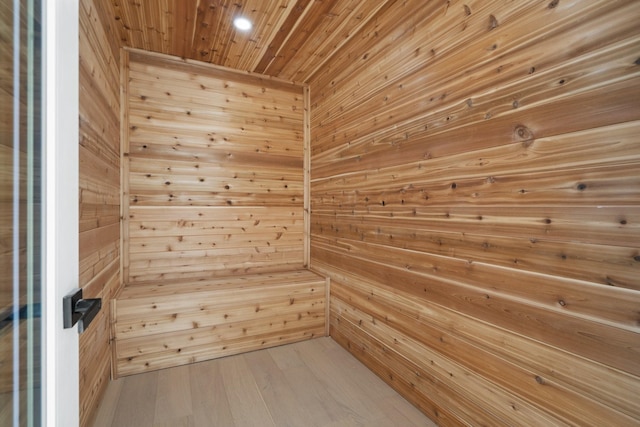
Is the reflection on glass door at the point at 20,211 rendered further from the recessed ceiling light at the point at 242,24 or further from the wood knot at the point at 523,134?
the recessed ceiling light at the point at 242,24

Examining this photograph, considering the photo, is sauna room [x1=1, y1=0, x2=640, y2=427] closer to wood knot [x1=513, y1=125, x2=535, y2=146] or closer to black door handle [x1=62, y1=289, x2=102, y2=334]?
wood knot [x1=513, y1=125, x2=535, y2=146]

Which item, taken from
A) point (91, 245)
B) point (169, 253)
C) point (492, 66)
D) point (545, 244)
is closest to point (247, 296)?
point (169, 253)

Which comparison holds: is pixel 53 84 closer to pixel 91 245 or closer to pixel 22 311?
pixel 22 311

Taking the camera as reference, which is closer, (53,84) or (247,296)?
(53,84)

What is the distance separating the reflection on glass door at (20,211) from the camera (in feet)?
1.73

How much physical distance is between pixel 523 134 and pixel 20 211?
159 cm

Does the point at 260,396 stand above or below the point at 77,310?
below

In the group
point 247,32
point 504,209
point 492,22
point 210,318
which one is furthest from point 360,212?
point 247,32

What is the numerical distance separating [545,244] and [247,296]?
2.08 meters

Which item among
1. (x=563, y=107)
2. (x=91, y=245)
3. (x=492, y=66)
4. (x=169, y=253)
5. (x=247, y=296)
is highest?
(x=492, y=66)

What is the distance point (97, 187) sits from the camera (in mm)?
1682

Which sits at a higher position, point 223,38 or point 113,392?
point 223,38

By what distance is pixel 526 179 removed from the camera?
1.17 metres

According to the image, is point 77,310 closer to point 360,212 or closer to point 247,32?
point 360,212
